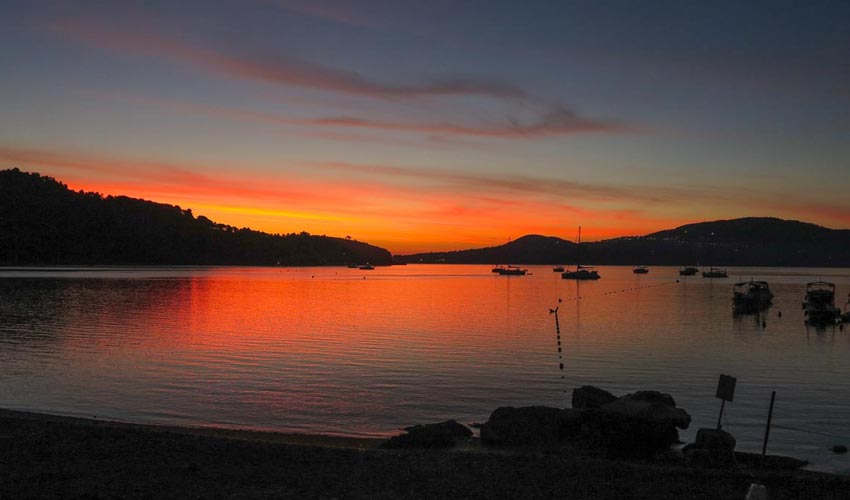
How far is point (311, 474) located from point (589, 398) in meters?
11.2

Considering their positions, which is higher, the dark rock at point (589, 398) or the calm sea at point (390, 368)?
the dark rock at point (589, 398)

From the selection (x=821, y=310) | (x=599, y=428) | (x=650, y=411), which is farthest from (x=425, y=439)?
(x=821, y=310)

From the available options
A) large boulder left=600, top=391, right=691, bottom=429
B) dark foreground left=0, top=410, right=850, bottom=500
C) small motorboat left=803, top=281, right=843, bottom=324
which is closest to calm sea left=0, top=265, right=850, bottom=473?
large boulder left=600, top=391, right=691, bottom=429

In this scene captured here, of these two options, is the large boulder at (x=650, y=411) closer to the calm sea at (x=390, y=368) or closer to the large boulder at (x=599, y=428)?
the large boulder at (x=599, y=428)

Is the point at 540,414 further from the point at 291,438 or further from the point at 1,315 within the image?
the point at 1,315

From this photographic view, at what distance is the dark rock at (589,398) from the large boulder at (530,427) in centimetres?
188

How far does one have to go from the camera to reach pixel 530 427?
19750mm

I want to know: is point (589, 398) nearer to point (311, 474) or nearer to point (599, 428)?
point (599, 428)

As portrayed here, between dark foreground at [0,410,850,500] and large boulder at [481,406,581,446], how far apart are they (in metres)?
2.51

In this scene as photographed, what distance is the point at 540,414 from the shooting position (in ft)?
67.1

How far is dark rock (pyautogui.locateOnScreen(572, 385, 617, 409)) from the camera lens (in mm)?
22131

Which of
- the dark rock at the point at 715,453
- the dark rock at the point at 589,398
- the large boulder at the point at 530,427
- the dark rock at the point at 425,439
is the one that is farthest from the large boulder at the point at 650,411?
the dark rock at the point at 425,439

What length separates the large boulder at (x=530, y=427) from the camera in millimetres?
19266

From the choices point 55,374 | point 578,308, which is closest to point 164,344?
point 55,374
